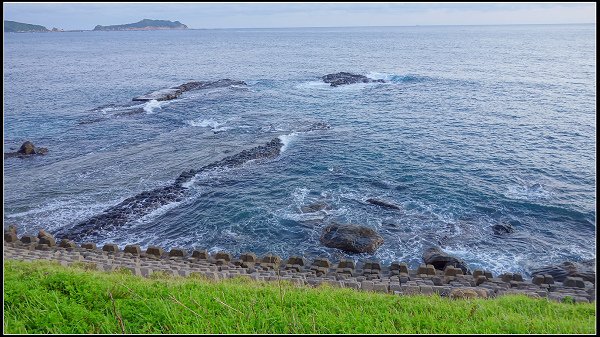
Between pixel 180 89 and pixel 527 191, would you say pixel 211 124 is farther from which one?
pixel 527 191

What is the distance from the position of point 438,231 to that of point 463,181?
790cm

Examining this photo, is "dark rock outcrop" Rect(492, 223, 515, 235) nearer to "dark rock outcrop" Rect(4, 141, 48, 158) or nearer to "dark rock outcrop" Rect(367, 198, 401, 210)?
"dark rock outcrop" Rect(367, 198, 401, 210)

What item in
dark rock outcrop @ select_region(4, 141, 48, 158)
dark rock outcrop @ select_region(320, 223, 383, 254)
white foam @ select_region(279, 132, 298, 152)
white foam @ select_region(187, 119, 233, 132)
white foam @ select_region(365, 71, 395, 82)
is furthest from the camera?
white foam @ select_region(365, 71, 395, 82)

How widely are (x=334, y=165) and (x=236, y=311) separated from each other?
2532 centimetres

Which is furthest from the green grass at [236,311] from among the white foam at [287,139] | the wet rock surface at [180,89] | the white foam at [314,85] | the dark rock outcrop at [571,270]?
the white foam at [314,85]

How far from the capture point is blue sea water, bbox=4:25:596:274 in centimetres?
2517

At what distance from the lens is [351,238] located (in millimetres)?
23641

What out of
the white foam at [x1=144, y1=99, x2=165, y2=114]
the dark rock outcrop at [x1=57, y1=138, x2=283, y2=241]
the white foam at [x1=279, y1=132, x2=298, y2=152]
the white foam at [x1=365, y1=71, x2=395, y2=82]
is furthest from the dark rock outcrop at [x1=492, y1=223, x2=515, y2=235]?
the white foam at [x1=365, y1=71, x2=395, y2=82]

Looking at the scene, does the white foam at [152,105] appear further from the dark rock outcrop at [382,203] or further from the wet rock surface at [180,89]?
the dark rock outcrop at [382,203]

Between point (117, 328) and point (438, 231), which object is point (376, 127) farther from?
point (117, 328)

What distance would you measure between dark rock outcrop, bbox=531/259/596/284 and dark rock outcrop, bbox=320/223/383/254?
7.84m

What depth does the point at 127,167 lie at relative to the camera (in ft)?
116

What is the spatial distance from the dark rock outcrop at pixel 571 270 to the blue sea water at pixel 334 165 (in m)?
1.14

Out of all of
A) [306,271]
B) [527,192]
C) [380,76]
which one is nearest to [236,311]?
[306,271]
